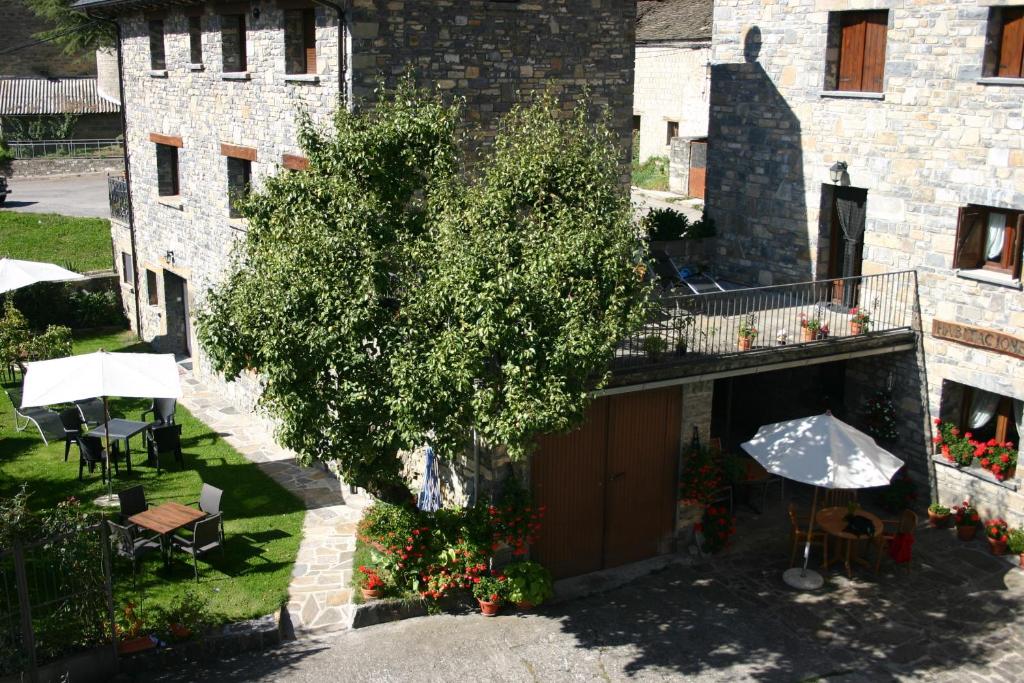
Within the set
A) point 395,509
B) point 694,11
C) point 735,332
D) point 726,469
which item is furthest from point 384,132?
point 694,11

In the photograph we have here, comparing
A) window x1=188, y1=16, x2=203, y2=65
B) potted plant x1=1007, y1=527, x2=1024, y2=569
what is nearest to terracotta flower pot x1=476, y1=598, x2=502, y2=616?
potted plant x1=1007, y1=527, x2=1024, y2=569

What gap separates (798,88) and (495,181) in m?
7.85

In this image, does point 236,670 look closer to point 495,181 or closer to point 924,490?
point 495,181

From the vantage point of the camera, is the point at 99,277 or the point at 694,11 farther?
the point at 694,11

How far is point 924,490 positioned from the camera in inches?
616

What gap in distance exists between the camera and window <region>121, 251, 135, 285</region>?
2353 cm

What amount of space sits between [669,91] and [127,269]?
1813 cm

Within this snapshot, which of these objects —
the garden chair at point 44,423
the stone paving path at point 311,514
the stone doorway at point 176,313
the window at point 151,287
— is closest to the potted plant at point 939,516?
the stone paving path at point 311,514

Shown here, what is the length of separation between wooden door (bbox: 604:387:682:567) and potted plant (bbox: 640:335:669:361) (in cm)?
57

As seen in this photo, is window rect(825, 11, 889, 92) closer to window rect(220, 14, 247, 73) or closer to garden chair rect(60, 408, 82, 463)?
window rect(220, 14, 247, 73)

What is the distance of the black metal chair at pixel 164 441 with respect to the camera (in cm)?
1539

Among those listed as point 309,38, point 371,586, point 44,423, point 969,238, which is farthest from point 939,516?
point 44,423

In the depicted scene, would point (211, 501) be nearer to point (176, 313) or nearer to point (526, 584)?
point (526, 584)

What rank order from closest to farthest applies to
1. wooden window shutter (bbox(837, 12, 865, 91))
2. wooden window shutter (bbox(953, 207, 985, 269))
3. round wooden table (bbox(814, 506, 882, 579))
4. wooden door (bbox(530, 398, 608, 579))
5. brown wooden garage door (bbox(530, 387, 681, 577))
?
wooden door (bbox(530, 398, 608, 579)), brown wooden garage door (bbox(530, 387, 681, 577)), round wooden table (bbox(814, 506, 882, 579)), wooden window shutter (bbox(953, 207, 985, 269)), wooden window shutter (bbox(837, 12, 865, 91))
